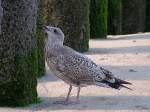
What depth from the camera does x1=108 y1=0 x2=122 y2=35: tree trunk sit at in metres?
22.9

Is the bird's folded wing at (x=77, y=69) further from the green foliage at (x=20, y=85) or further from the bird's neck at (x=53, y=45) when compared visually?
the green foliage at (x=20, y=85)

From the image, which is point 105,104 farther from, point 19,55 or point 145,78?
point 145,78

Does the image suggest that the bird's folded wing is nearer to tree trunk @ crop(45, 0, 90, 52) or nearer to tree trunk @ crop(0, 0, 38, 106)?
tree trunk @ crop(0, 0, 38, 106)

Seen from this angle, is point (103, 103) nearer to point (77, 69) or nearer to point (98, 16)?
point (77, 69)

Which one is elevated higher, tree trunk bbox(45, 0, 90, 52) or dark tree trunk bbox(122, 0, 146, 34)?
tree trunk bbox(45, 0, 90, 52)

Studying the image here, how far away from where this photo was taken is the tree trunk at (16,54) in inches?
319

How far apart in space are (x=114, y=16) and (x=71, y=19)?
8.80 meters

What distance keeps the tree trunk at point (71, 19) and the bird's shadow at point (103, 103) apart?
5511 millimetres

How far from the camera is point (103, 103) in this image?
8273 mm

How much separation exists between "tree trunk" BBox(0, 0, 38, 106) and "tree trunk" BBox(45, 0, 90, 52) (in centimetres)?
583

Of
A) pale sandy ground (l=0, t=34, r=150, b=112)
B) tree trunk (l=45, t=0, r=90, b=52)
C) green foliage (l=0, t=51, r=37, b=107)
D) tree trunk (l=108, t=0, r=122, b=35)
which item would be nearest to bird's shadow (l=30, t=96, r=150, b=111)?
pale sandy ground (l=0, t=34, r=150, b=112)

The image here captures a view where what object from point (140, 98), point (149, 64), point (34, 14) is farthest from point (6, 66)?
point (149, 64)

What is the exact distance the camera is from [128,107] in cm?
798

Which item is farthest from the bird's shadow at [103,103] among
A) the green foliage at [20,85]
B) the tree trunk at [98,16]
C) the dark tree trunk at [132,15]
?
the dark tree trunk at [132,15]
